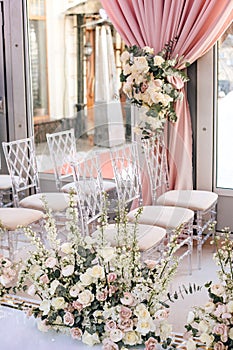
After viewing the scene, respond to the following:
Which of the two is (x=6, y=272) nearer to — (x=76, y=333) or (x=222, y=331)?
(x=76, y=333)

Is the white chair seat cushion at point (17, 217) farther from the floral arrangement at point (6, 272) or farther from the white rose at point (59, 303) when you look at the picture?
the white rose at point (59, 303)

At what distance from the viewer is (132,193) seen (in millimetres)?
4602

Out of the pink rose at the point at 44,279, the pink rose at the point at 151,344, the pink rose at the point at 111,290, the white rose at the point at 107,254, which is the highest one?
the white rose at the point at 107,254

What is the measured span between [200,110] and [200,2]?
0.85m

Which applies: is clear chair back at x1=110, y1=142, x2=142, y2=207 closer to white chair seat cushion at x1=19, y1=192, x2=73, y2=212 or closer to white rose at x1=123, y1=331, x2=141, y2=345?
white chair seat cushion at x1=19, y1=192, x2=73, y2=212

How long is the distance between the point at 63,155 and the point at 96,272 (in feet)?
11.4

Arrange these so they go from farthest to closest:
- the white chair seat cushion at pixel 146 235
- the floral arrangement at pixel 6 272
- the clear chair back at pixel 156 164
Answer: the clear chair back at pixel 156 164, the white chair seat cushion at pixel 146 235, the floral arrangement at pixel 6 272

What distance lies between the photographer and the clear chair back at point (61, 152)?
514 cm

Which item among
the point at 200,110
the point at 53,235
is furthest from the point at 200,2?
the point at 53,235

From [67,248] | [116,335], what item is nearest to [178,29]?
[67,248]

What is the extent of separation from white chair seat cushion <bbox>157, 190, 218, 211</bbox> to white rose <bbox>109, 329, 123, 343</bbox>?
2778 mm

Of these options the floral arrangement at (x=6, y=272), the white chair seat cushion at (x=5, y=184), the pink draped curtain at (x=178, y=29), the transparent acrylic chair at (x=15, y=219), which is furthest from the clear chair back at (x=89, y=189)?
the floral arrangement at (x=6, y=272)

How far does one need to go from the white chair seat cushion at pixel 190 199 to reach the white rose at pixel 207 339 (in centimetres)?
279

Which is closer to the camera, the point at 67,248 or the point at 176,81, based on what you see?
the point at 67,248
